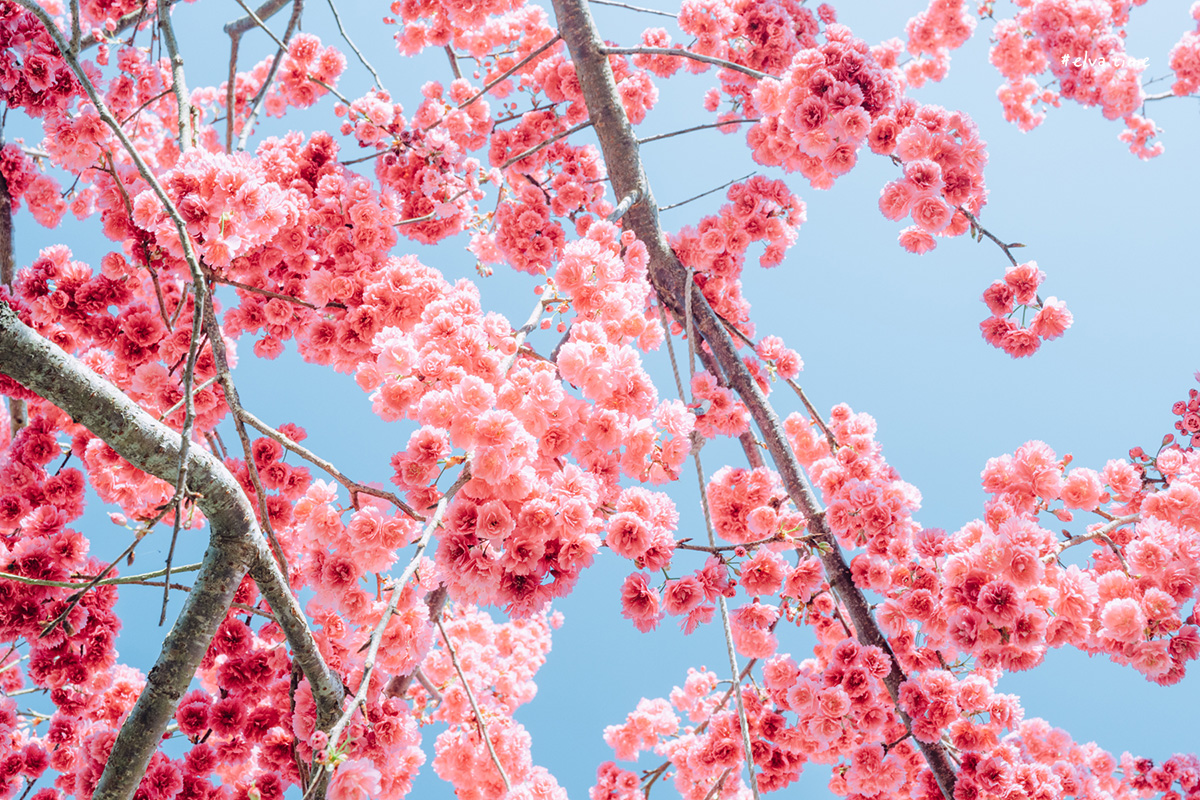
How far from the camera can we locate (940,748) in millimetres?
2486

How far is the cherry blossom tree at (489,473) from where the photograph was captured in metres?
1.77

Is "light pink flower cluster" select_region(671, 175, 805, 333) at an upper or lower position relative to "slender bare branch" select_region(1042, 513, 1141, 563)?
upper

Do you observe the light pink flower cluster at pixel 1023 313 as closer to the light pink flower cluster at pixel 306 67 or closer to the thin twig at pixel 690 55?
the thin twig at pixel 690 55

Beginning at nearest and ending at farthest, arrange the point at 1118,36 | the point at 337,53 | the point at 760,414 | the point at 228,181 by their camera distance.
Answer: the point at 228,181, the point at 760,414, the point at 337,53, the point at 1118,36

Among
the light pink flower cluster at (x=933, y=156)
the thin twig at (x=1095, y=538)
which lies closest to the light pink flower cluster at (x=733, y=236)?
the light pink flower cluster at (x=933, y=156)

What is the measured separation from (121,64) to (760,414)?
3810 millimetres

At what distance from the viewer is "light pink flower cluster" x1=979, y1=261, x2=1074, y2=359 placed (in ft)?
9.71

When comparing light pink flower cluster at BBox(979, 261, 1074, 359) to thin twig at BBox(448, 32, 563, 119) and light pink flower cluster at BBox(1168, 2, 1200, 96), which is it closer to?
thin twig at BBox(448, 32, 563, 119)

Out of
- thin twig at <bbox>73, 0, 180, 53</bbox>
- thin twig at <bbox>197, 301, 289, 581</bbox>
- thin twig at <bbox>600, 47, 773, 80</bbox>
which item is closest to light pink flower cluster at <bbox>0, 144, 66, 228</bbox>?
thin twig at <bbox>73, 0, 180, 53</bbox>

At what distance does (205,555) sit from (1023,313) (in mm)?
3323

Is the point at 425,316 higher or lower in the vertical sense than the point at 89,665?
higher

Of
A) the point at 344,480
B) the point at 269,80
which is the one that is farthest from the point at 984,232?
the point at 269,80

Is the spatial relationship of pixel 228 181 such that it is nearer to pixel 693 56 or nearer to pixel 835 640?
pixel 693 56

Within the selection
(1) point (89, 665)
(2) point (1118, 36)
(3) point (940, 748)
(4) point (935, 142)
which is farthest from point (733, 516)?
(2) point (1118, 36)
